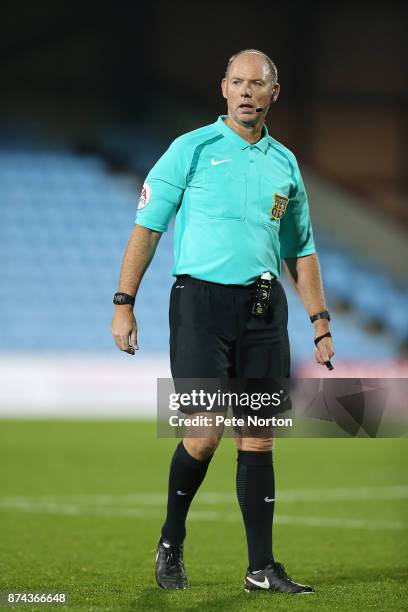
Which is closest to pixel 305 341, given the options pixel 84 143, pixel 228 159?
pixel 84 143

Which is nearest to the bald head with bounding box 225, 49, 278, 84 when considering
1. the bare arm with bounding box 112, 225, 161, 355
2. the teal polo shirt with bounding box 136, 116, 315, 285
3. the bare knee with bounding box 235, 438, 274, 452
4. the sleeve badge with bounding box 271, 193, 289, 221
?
the teal polo shirt with bounding box 136, 116, 315, 285

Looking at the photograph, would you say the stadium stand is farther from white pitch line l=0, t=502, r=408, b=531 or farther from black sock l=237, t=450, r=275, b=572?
black sock l=237, t=450, r=275, b=572

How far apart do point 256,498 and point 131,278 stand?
3.29ft

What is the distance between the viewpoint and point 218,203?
4883 millimetres

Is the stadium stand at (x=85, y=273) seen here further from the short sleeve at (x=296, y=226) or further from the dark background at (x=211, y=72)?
the short sleeve at (x=296, y=226)

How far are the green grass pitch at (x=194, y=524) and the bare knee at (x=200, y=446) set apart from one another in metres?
0.54

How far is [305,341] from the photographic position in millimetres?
19500

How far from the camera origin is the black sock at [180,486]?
4938mm

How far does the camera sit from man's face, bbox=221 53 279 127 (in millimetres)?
4863

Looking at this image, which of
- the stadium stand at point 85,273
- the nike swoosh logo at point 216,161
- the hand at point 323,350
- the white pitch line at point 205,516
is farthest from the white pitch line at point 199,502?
the stadium stand at point 85,273

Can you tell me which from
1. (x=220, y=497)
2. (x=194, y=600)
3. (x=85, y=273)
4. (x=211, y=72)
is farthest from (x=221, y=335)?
(x=211, y=72)

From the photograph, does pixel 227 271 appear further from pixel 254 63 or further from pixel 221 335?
pixel 254 63

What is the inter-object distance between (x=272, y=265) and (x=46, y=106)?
17.6m

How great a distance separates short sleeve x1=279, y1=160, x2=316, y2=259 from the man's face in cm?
33
